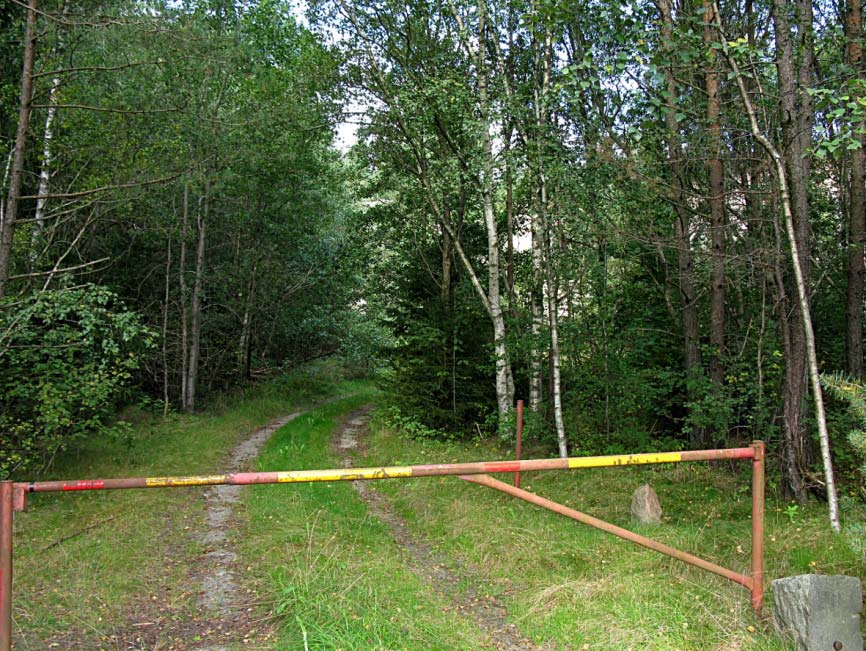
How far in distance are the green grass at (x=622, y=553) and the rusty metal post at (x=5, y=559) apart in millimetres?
3002

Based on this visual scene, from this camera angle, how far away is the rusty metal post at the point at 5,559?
10.4ft

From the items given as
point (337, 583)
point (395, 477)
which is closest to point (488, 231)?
point (337, 583)

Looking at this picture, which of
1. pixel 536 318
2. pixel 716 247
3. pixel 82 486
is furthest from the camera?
pixel 536 318

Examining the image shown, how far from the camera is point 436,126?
14.0m

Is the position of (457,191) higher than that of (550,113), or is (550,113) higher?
(550,113)

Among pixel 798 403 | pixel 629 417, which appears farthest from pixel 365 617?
pixel 629 417

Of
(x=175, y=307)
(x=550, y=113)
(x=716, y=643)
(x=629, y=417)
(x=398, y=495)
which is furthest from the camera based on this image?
(x=175, y=307)

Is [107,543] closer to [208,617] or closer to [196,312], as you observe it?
[208,617]

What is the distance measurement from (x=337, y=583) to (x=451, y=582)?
110 centimetres

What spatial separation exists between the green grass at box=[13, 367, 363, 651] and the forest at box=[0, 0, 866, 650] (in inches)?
3.8

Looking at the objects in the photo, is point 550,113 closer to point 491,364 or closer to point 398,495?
point 491,364

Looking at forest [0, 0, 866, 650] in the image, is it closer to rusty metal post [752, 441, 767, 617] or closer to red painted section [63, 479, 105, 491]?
rusty metal post [752, 441, 767, 617]

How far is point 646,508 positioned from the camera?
687cm

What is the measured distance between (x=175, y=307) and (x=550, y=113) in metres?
11.8
